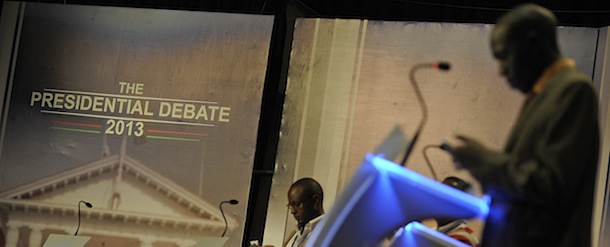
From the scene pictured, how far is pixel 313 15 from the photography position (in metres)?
6.01

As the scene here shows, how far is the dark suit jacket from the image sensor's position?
1760 millimetres

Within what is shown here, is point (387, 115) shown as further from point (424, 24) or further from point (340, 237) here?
point (340, 237)

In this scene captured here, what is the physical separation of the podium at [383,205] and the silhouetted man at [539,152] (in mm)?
143

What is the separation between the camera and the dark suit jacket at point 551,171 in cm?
176

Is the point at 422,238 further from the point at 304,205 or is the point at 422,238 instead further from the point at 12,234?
the point at 12,234

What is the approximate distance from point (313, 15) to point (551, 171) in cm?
434

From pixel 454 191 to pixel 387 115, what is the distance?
340 centimetres

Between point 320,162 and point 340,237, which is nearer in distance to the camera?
point 340,237

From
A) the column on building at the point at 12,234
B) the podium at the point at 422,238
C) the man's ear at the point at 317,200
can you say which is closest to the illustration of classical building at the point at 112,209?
the column on building at the point at 12,234

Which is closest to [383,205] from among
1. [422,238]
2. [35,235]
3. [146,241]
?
[422,238]

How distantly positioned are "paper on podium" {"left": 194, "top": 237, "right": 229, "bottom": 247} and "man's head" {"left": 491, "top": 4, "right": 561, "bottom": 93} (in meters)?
3.88

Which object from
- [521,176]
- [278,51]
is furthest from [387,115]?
[521,176]

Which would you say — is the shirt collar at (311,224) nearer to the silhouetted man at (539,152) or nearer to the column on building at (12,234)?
the column on building at (12,234)

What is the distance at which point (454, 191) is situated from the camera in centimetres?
206
